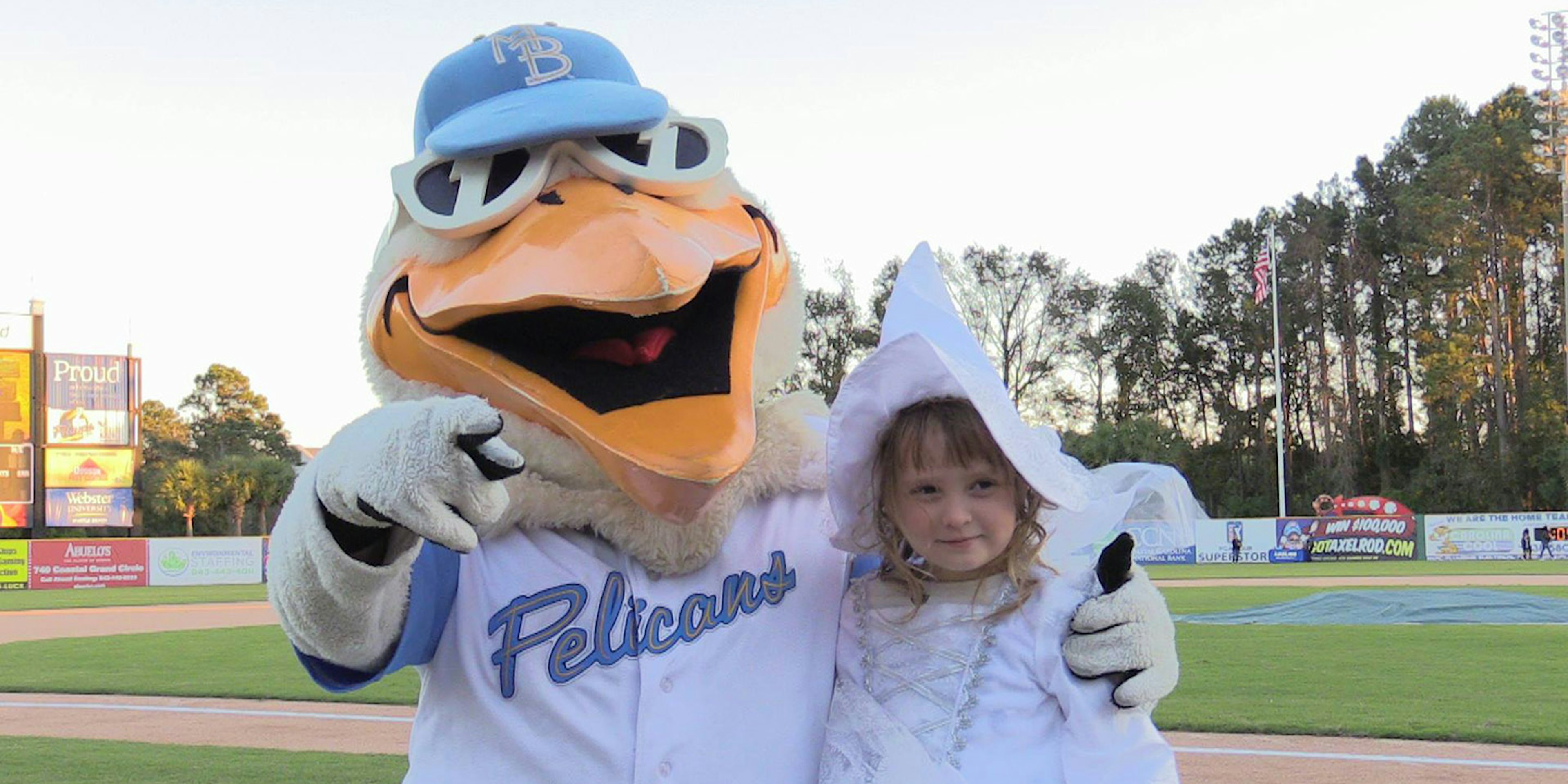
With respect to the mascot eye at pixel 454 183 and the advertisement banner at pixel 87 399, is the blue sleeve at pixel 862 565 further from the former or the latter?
the advertisement banner at pixel 87 399

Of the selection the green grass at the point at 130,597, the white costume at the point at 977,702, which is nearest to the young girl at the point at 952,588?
the white costume at the point at 977,702

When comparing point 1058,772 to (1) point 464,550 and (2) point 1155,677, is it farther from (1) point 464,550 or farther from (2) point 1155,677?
(1) point 464,550

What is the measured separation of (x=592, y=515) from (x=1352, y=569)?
2558 cm

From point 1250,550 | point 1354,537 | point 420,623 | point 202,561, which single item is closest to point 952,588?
point 420,623

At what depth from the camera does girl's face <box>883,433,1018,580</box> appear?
216 centimetres

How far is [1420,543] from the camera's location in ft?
92.9

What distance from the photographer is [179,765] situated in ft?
22.8

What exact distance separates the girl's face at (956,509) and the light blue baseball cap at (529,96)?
79cm

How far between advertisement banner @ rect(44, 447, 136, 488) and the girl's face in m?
37.9

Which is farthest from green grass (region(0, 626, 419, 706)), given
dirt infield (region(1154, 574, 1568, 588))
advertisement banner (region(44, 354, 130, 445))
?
advertisement banner (region(44, 354, 130, 445))

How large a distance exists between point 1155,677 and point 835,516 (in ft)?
1.92

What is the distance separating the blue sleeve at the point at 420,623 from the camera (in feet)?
6.63

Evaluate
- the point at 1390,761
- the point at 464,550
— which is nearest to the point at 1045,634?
the point at 464,550

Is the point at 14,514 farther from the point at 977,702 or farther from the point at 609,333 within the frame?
the point at 977,702
